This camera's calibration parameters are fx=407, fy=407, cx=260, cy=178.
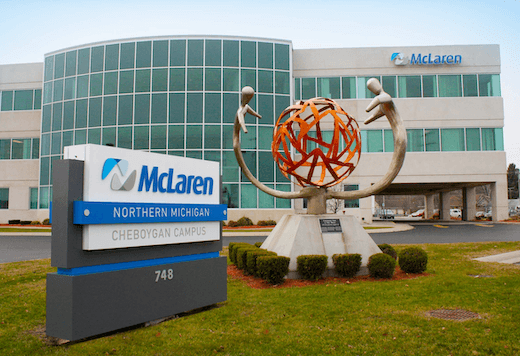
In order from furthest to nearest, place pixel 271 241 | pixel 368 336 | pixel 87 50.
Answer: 1. pixel 87 50
2. pixel 271 241
3. pixel 368 336

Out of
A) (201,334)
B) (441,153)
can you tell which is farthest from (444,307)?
(441,153)

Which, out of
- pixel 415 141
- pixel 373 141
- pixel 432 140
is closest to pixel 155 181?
pixel 373 141

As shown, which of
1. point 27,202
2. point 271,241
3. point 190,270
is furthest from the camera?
point 27,202

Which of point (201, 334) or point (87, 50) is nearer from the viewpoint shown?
point (201, 334)

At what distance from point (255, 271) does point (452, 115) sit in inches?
1154

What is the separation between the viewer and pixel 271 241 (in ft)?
35.7

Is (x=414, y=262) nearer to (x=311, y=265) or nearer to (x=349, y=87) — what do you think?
(x=311, y=265)

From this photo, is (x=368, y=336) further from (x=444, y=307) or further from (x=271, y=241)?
(x=271, y=241)

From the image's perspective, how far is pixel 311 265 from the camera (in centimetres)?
930

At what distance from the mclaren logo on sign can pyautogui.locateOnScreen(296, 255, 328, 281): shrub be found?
485cm

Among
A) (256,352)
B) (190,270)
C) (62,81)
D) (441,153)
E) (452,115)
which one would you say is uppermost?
(62,81)

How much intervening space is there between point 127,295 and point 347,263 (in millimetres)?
5469

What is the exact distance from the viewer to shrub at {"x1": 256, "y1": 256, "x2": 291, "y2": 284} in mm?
8906

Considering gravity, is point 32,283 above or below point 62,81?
below
